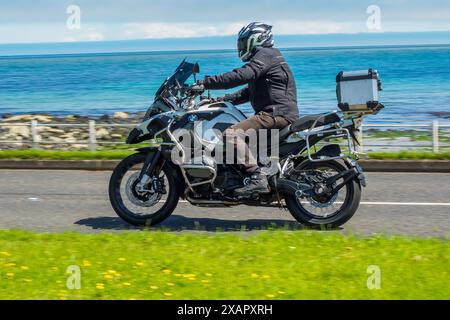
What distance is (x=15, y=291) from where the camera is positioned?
19.6 ft

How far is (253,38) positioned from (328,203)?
2.05 m

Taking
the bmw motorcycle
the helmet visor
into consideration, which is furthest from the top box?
the helmet visor

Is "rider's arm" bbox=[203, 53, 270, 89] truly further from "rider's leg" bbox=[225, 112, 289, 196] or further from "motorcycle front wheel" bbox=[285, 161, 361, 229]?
"motorcycle front wheel" bbox=[285, 161, 361, 229]

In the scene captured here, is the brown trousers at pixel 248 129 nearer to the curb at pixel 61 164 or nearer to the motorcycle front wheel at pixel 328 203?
the motorcycle front wheel at pixel 328 203

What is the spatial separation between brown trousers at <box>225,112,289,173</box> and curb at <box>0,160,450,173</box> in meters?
6.12

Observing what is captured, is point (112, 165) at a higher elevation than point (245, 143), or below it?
below

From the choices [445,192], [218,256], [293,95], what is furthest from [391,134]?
[218,256]

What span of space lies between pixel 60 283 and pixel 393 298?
259 cm

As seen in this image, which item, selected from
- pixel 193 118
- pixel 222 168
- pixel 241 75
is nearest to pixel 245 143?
pixel 222 168

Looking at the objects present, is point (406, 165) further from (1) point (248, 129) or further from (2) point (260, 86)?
(1) point (248, 129)

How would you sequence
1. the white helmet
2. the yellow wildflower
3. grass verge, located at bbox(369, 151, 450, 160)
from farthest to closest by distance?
grass verge, located at bbox(369, 151, 450, 160) → the white helmet → the yellow wildflower

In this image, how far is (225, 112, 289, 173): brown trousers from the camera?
8.74 metres

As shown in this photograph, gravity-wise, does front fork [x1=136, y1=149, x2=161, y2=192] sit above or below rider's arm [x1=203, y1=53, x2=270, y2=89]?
below

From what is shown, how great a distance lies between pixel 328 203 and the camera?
28.9ft
